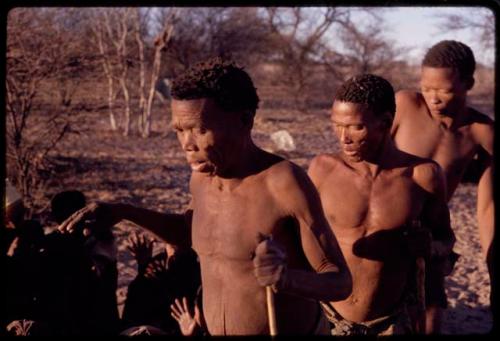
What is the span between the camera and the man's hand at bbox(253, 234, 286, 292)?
1550mm

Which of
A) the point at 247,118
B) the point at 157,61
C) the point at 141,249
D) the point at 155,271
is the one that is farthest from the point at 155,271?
the point at 157,61

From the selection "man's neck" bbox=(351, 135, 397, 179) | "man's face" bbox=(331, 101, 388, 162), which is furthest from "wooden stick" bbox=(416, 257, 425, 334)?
"man's face" bbox=(331, 101, 388, 162)

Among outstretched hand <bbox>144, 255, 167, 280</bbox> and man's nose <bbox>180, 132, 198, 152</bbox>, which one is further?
outstretched hand <bbox>144, 255, 167, 280</bbox>

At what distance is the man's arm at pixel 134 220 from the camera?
6.75 ft

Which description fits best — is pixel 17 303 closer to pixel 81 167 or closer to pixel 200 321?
pixel 200 321

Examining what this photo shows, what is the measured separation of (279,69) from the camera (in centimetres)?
2356

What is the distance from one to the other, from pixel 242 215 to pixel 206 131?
0.31 meters

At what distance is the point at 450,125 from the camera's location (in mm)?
3133

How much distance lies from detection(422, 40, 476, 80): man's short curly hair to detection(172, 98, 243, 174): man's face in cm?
149

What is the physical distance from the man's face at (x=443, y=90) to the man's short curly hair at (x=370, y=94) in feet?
1.79

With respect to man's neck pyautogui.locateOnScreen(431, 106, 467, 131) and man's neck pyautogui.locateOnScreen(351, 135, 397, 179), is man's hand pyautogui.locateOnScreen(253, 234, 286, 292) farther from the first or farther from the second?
man's neck pyautogui.locateOnScreen(431, 106, 467, 131)

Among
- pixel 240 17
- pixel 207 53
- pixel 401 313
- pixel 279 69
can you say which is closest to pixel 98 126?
pixel 207 53

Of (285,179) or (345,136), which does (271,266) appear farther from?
(345,136)

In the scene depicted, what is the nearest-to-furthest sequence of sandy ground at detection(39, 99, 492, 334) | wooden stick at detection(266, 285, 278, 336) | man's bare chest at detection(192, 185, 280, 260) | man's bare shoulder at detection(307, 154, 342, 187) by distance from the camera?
wooden stick at detection(266, 285, 278, 336)
man's bare chest at detection(192, 185, 280, 260)
man's bare shoulder at detection(307, 154, 342, 187)
sandy ground at detection(39, 99, 492, 334)
